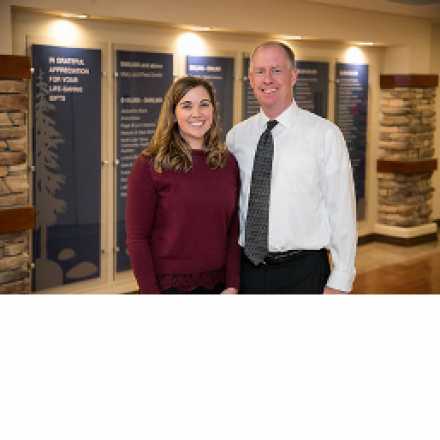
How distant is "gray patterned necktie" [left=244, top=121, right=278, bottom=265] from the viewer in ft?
8.32

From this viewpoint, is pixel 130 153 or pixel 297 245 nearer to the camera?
pixel 297 245

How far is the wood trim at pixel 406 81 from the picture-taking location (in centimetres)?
811

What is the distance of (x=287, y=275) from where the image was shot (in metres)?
2.58

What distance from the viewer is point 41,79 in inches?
196

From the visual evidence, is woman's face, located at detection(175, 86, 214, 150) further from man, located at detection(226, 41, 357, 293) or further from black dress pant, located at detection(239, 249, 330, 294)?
black dress pant, located at detection(239, 249, 330, 294)

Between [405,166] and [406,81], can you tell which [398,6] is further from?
[405,166]

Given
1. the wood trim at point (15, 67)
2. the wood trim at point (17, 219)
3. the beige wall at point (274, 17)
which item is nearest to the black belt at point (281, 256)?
the wood trim at point (17, 219)

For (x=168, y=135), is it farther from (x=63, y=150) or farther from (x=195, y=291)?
(x=63, y=150)

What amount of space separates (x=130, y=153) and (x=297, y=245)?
3232 millimetres

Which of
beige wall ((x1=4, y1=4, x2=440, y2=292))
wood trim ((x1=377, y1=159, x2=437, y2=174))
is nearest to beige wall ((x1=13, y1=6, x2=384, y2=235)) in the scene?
beige wall ((x1=4, y1=4, x2=440, y2=292))

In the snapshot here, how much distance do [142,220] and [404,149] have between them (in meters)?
6.32

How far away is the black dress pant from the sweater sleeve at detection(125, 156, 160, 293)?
39cm

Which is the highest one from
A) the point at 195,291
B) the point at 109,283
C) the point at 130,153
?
the point at 130,153
